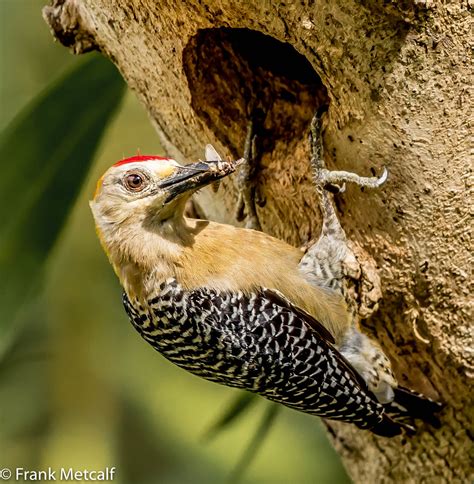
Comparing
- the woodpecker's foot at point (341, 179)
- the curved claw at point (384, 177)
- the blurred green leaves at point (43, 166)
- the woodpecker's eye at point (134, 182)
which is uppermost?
the curved claw at point (384, 177)

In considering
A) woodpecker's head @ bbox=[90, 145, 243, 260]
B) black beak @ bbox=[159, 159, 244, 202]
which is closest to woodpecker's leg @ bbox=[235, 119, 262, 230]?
woodpecker's head @ bbox=[90, 145, 243, 260]

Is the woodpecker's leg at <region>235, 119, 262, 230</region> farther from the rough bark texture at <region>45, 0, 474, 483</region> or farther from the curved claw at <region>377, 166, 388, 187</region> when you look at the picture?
the curved claw at <region>377, 166, 388, 187</region>

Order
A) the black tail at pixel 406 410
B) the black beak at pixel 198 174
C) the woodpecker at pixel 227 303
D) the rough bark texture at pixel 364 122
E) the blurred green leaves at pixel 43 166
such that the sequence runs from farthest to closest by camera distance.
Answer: the blurred green leaves at pixel 43 166, the black tail at pixel 406 410, the woodpecker at pixel 227 303, the black beak at pixel 198 174, the rough bark texture at pixel 364 122

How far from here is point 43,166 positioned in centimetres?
305

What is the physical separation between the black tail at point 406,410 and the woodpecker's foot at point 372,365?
30 millimetres

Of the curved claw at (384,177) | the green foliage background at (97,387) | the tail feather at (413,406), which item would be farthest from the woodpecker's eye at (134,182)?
the green foliage background at (97,387)

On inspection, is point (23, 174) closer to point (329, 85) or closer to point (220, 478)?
point (329, 85)

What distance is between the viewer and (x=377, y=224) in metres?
2.42

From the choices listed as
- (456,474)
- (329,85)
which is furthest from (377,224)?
(456,474)

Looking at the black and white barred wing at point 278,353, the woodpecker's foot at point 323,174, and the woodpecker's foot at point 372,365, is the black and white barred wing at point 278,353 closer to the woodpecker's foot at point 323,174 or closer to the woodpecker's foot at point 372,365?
the woodpecker's foot at point 372,365

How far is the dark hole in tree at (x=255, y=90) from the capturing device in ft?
8.48

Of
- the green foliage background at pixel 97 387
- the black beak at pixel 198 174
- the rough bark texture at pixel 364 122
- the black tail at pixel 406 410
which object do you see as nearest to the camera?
the rough bark texture at pixel 364 122

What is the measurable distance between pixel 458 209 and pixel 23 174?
5.09 ft

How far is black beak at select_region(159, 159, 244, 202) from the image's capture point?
2.27m
